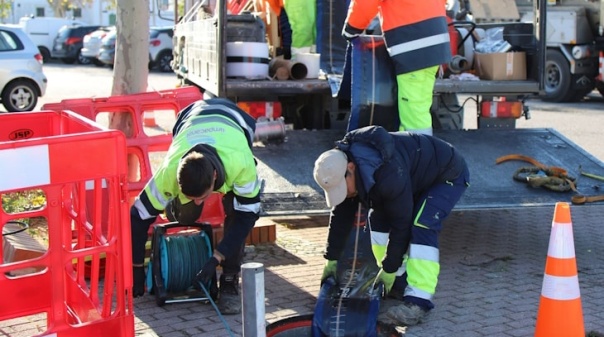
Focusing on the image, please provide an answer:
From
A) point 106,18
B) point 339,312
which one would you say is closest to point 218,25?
point 339,312

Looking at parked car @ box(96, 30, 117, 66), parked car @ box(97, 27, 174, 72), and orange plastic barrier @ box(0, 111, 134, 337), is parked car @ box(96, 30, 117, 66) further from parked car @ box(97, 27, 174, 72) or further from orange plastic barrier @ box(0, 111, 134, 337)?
orange plastic barrier @ box(0, 111, 134, 337)

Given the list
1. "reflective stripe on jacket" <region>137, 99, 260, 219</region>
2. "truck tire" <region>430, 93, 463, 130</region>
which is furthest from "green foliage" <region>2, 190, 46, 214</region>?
"truck tire" <region>430, 93, 463, 130</region>

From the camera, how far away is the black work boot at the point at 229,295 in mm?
4949

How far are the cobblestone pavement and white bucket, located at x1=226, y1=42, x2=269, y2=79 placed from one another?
1.22 m

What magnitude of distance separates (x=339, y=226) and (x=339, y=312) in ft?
1.75

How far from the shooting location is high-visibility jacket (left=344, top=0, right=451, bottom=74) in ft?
20.3

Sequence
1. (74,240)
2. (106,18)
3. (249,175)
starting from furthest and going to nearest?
(106,18) → (74,240) → (249,175)

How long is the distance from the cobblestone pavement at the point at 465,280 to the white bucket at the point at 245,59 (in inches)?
48.1

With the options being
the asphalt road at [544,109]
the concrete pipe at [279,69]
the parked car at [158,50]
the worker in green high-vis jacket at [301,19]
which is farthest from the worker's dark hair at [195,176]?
the parked car at [158,50]

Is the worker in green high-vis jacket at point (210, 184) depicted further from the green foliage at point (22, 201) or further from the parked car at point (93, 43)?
the parked car at point (93, 43)

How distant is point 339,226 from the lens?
4820 mm

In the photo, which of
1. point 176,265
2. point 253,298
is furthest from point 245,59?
point 253,298

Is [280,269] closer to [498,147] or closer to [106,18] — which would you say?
[498,147]

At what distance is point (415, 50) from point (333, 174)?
220 centimetres
